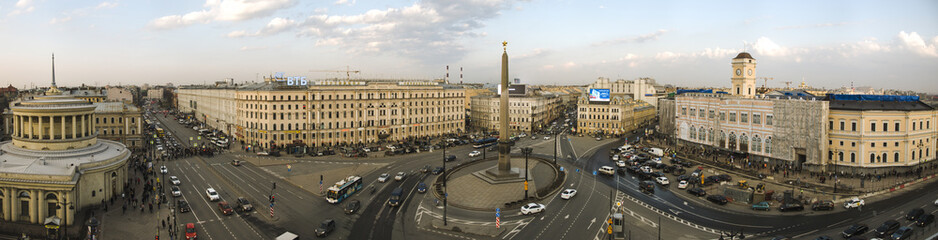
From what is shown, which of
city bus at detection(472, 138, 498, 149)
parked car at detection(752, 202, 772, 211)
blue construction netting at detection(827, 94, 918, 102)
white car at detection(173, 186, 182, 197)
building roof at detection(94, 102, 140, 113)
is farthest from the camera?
city bus at detection(472, 138, 498, 149)

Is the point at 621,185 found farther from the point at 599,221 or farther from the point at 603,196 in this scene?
the point at 599,221

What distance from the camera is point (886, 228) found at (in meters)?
37.6

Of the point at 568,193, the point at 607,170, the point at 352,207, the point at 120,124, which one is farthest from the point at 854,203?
the point at 120,124

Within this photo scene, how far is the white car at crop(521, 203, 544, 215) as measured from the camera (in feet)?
145

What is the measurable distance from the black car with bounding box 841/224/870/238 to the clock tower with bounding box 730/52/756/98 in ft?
158

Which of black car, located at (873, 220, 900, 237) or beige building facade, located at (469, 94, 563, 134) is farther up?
beige building facade, located at (469, 94, 563, 134)

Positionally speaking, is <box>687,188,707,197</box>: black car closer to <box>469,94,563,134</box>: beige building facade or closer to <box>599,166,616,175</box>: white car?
<box>599,166,616,175</box>: white car

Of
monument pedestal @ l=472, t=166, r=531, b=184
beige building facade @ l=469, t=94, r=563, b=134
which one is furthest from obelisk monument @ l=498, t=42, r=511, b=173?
beige building facade @ l=469, t=94, r=563, b=134

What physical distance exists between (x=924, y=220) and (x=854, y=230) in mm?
8461

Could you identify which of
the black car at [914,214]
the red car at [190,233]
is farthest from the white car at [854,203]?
the red car at [190,233]

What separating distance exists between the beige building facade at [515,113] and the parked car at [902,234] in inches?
3185

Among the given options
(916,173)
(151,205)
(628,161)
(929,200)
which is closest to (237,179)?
(151,205)

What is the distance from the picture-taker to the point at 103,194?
4709 cm

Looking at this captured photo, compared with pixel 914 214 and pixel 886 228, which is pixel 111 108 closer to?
pixel 886 228
